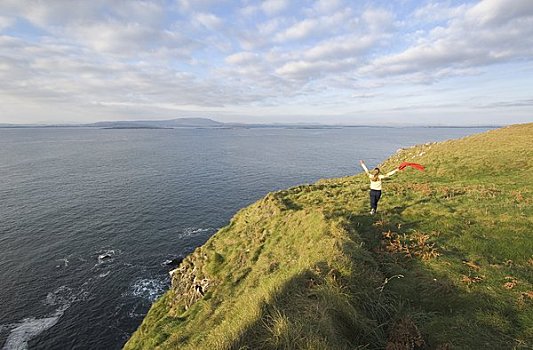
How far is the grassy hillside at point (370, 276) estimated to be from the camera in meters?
8.88

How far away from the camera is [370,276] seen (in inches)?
468

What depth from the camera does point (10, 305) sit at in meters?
37.9

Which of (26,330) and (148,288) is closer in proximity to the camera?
(26,330)

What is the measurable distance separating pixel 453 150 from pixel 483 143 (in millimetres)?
5679

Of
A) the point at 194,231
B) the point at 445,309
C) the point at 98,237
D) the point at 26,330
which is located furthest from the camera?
the point at 194,231

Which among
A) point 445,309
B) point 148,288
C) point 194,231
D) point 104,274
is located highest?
point 445,309

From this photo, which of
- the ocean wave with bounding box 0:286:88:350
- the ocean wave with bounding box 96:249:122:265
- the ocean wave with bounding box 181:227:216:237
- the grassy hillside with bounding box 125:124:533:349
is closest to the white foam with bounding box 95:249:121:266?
the ocean wave with bounding box 96:249:122:265

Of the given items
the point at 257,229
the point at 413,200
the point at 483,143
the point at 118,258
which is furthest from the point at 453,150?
the point at 118,258

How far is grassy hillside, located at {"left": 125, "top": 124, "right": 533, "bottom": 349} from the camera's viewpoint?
8.88 m

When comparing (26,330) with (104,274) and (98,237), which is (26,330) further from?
(98,237)

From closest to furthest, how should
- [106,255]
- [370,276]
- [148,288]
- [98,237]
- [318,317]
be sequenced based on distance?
[318,317] → [370,276] → [148,288] → [106,255] → [98,237]

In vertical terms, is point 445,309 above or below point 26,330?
above

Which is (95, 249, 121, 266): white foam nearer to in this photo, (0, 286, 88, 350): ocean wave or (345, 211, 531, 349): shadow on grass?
(0, 286, 88, 350): ocean wave

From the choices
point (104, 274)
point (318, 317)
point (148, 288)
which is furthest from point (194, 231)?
point (318, 317)
